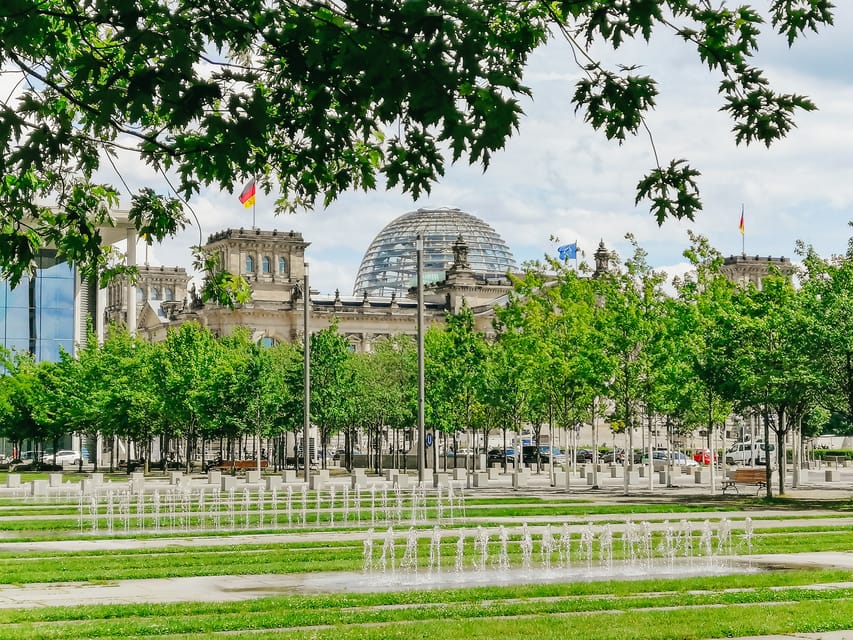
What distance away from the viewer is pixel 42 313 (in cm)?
9031

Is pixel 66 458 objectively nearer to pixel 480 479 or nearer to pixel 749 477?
pixel 480 479

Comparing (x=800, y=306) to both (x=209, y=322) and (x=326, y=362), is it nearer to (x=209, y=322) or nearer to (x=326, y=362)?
(x=326, y=362)

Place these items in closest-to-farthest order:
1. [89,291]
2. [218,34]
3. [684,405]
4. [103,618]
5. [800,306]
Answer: [218,34]
[103,618]
[800,306]
[684,405]
[89,291]

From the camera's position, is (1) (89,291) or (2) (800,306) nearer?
(2) (800,306)

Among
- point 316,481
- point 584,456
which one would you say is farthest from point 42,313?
point 316,481

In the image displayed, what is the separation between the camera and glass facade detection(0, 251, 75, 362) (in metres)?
88.8

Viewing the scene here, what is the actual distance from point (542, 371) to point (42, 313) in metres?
50.1

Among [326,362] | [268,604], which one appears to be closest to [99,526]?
[268,604]

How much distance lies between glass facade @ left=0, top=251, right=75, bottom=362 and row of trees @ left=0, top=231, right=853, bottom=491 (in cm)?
946

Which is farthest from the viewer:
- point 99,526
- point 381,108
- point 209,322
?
point 209,322

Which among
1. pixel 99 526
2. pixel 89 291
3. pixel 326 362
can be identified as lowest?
pixel 99 526

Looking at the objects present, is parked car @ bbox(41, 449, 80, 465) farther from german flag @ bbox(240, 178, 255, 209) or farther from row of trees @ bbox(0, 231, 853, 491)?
german flag @ bbox(240, 178, 255, 209)

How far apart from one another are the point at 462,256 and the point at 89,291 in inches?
2993

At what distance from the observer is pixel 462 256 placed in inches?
6511
